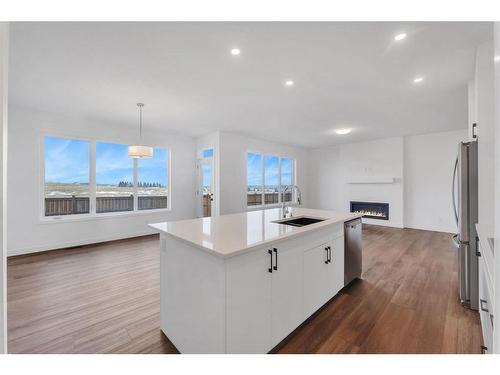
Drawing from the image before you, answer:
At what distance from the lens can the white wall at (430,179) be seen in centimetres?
555

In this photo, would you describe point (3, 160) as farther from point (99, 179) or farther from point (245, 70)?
point (99, 179)

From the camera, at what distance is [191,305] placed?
150 centimetres

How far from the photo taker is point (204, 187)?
6.15 metres

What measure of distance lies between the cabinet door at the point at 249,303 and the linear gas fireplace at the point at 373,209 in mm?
6064

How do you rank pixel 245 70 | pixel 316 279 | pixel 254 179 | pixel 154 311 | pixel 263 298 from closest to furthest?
pixel 263 298 → pixel 316 279 → pixel 154 311 → pixel 245 70 → pixel 254 179

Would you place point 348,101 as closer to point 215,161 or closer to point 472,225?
point 472,225

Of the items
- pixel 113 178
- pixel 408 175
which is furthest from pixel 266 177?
pixel 113 178

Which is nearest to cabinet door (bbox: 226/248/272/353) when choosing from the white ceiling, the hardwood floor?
the hardwood floor

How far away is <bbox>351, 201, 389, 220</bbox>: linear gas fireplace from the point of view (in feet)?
21.3

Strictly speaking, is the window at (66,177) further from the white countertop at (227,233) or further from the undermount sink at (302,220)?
the undermount sink at (302,220)

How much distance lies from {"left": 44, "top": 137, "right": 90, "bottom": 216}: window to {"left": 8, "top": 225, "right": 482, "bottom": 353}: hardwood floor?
1089mm

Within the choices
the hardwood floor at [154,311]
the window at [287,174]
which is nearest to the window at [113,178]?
the hardwood floor at [154,311]

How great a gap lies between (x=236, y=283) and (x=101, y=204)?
4.76 metres

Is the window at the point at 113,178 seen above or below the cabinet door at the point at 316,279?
above
